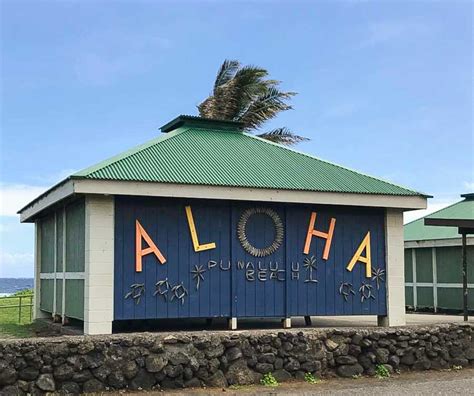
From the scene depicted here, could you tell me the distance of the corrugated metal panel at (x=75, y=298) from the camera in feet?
46.1

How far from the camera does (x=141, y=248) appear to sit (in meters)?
13.8

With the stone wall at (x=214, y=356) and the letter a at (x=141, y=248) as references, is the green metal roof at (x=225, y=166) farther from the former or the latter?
the stone wall at (x=214, y=356)

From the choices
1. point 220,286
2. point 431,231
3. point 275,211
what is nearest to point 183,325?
point 220,286

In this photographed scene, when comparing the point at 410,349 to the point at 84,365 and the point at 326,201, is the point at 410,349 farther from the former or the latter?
the point at 84,365

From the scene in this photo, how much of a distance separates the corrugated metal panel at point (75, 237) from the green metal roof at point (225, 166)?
3.97ft

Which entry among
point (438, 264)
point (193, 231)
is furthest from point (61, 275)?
point (438, 264)

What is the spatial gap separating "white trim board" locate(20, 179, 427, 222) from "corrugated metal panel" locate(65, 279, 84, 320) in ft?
5.47

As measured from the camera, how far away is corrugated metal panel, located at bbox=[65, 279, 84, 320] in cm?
1406

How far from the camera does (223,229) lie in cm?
1444

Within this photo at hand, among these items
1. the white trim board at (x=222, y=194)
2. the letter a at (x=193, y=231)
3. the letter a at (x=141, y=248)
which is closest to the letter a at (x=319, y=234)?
the white trim board at (x=222, y=194)

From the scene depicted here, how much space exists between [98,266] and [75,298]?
5.44ft

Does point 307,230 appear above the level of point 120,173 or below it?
below

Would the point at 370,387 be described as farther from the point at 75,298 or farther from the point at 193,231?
the point at 75,298

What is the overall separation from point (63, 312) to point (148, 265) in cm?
286
